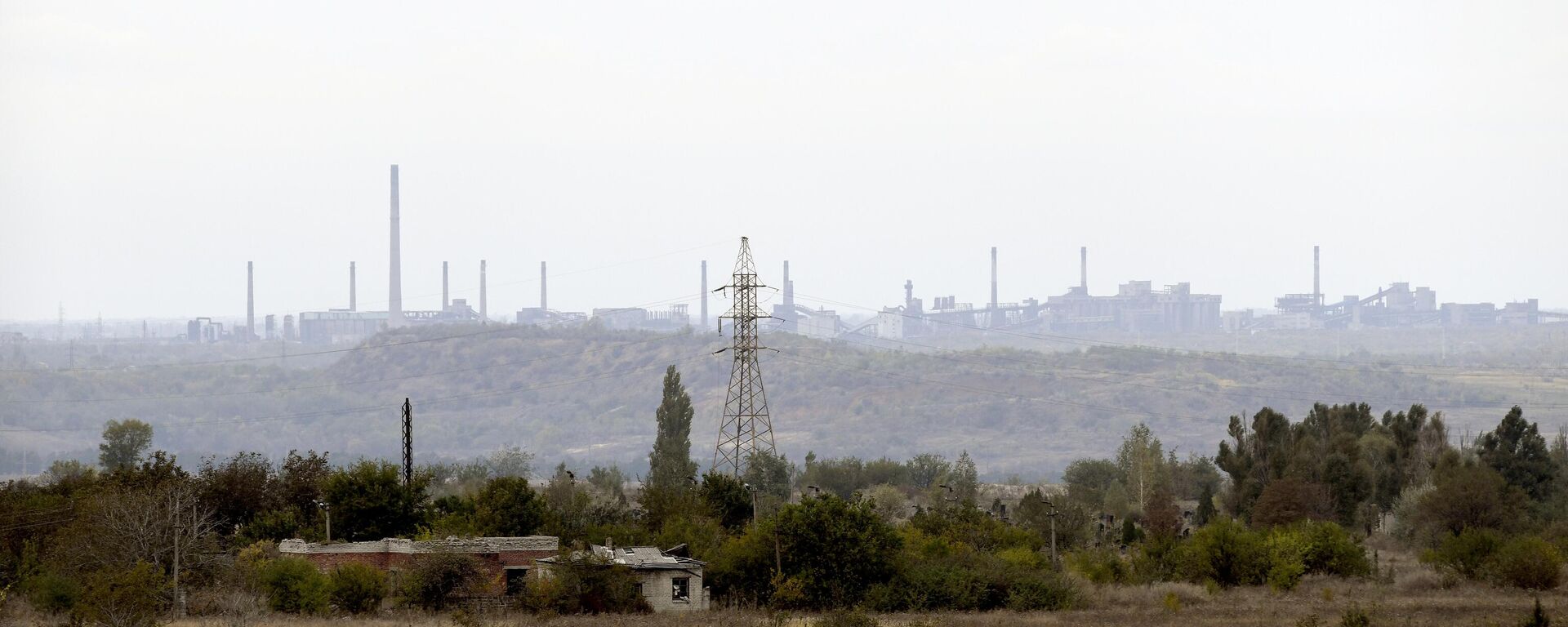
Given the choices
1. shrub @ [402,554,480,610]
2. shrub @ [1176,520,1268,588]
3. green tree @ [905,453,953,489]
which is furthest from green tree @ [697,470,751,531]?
green tree @ [905,453,953,489]

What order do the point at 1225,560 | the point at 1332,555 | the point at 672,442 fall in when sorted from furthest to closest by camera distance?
the point at 672,442 < the point at 1332,555 < the point at 1225,560

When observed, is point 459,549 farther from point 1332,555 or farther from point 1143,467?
point 1143,467

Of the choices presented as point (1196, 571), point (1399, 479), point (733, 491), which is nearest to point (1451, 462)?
point (1399, 479)

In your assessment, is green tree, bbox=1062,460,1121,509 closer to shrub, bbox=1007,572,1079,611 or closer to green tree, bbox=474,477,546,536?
green tree, bbox=474,477,546,536

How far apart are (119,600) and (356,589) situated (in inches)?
260

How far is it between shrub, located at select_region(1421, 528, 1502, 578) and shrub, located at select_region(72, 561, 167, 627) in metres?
35.1

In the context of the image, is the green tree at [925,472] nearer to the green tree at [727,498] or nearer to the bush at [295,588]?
the green tree at [727,498]

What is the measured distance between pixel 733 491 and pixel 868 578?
541 inches

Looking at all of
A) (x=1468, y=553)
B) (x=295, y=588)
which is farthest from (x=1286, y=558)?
(x=295, y=588)

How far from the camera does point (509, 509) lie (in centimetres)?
4928

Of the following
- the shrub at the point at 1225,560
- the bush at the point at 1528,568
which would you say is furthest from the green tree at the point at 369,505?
the bush at the point at 1528,568

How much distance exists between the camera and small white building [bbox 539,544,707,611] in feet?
134

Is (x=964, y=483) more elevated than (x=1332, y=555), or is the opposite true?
(x=1332, y=555)

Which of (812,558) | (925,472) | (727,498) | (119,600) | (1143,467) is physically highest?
(727,498)
